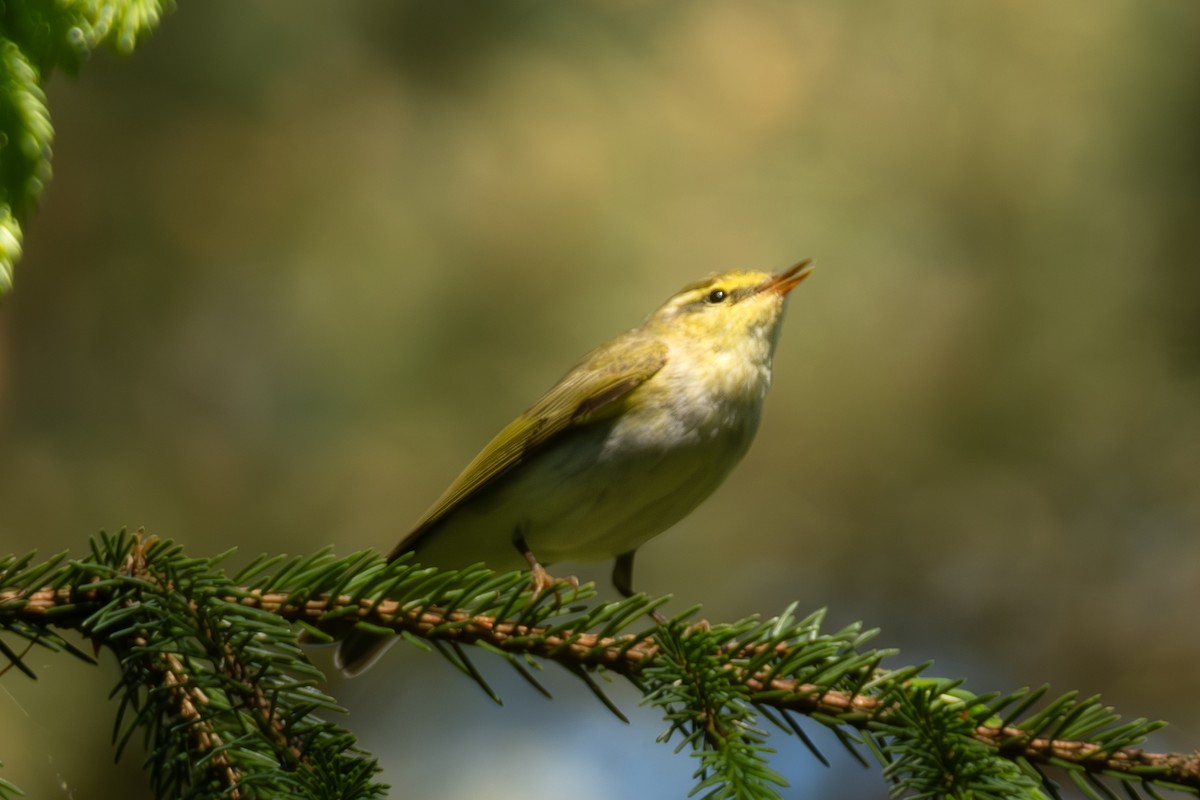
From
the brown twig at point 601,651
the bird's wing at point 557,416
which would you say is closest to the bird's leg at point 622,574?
the bird's wing at point 557,416

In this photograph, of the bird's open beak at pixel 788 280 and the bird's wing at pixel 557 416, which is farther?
the bird's open beak at pixel 788 280

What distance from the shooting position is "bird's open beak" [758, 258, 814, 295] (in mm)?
4129

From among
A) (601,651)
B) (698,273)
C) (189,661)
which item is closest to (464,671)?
(601,651)

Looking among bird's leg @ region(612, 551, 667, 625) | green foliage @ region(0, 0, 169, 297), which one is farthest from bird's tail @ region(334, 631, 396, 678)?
green foliage @ region(0, 0, 169, 297)

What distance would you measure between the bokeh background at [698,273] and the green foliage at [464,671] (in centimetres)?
402

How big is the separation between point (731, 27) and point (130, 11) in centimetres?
597

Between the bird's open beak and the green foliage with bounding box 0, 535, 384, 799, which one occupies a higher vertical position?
the bird's open beak

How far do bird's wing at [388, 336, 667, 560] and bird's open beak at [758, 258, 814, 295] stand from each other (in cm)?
50

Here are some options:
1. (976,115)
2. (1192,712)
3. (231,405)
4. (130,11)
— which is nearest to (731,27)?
(976,115)

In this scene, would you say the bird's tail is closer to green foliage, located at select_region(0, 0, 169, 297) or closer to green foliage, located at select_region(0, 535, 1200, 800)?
green foliage, located at select_region(0, 535, 1200, 800)

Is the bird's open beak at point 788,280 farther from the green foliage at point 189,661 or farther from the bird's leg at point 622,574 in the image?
the green foliage at point 189,661

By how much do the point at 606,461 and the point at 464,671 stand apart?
1.73 metres

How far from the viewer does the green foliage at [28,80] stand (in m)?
1.34

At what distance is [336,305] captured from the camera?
6.24 m
